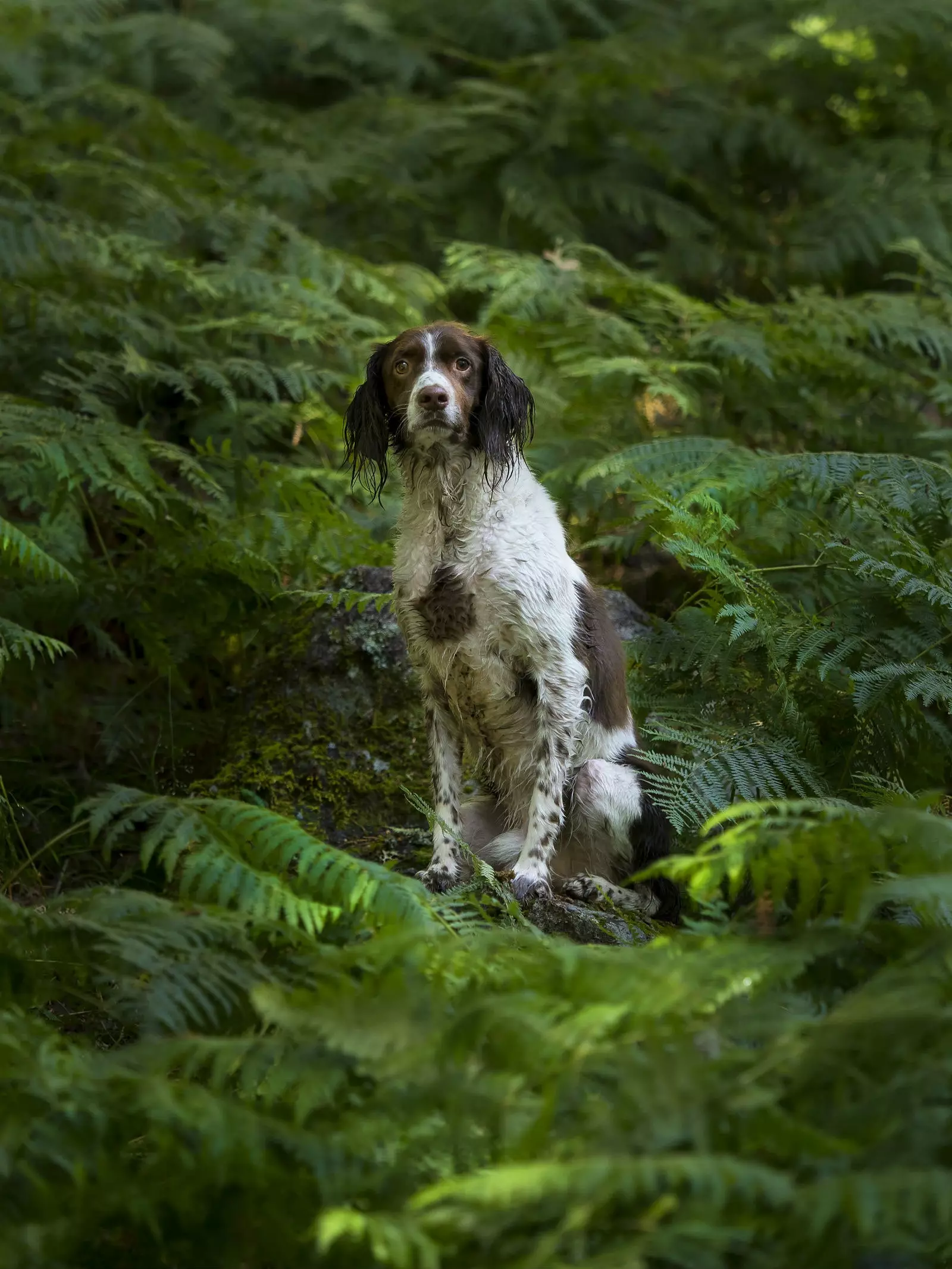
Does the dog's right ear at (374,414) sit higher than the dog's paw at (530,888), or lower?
higher

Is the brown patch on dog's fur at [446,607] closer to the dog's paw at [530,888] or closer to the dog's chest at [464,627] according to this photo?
the dog's chest at [464,627]

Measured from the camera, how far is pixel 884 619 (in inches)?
174

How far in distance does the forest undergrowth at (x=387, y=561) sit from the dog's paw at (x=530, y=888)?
0.16m

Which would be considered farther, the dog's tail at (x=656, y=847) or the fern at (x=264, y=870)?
the dog's tail at (x=656, y=847)

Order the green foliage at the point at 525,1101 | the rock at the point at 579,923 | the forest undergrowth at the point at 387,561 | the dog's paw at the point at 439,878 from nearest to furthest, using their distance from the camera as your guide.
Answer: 1. the green foliage at the point at 525,1101
2. the forest undergrowth at the point at 387,561
3. the rock at the point at 579,923
4. the dog's paw at the point at 439,878

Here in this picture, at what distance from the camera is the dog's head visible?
4398 mm

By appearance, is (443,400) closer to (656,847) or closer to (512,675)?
(512,675)

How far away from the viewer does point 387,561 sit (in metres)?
5.75

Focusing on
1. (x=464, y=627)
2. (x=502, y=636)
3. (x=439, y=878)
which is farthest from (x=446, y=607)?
(x=439, y=878)

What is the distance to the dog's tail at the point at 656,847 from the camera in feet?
14.5

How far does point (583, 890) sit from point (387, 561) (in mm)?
1940

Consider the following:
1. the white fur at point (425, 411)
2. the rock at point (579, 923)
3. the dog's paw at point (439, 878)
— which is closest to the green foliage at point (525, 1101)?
the rock at point (579, 923)

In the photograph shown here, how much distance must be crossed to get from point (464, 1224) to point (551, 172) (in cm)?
718

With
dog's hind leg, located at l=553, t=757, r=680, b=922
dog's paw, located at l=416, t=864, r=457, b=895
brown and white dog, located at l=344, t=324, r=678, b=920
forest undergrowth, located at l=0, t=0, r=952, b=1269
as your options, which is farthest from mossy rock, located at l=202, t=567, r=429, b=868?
dog's hind leg, located at l=553, t=757, r=680, b=922
